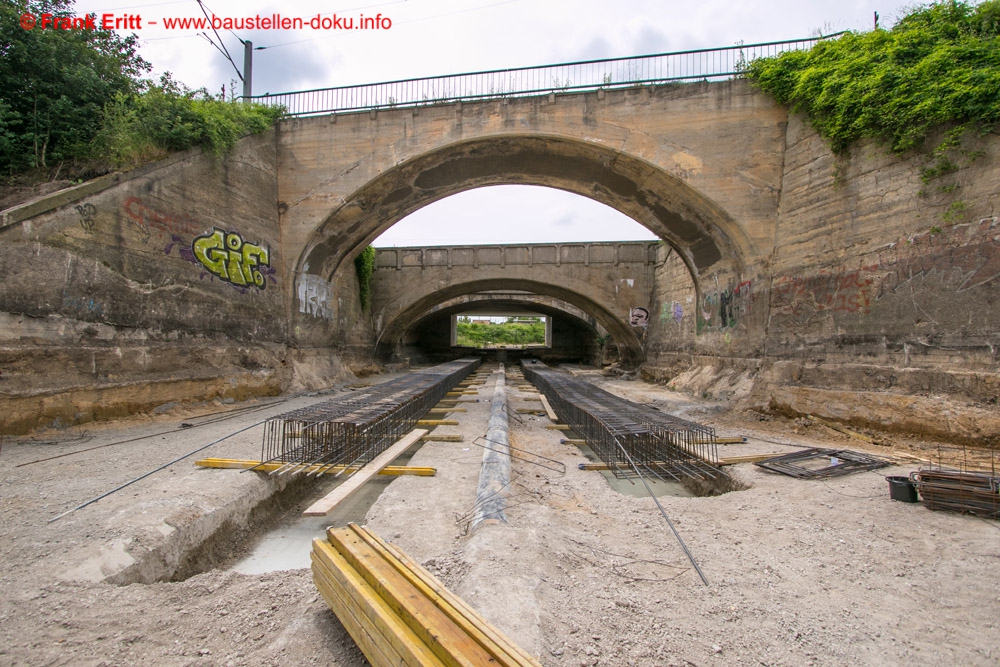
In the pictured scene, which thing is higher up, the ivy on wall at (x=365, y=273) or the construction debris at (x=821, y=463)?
the ivy on wall at (x=365, y=273)

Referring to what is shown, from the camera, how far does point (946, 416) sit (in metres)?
5.69

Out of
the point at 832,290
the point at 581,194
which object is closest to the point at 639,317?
the point at 581,194

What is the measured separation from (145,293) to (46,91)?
14.1 feet

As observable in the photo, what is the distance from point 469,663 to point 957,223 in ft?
26.3

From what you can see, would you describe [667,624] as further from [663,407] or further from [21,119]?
[21,119]

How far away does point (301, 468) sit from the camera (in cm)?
461

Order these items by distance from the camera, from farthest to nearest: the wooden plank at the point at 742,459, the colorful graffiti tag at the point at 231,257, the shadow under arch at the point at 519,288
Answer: the shadow under arch at the point at 519,288 → the colorful graffiti tag at the point at 231,257 → the wooden plank at the point at 742,459

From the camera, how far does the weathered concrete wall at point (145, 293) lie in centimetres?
598

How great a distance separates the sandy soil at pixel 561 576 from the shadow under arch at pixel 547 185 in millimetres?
6986

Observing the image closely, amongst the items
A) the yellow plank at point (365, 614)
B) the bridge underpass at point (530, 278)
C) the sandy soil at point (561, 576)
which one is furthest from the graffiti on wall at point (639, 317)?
the yellow plank at point (365, 614)

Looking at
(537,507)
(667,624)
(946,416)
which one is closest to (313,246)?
(537,507)

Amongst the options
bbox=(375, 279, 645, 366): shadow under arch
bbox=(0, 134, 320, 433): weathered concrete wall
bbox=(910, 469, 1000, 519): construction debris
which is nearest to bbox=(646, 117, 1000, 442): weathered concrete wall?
bbox=(910, 469, 1000, 519): construction debris

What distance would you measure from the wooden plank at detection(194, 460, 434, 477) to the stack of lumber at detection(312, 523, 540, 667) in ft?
7.38

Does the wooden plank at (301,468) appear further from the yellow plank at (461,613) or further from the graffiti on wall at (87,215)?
the graffiti on wall at (87,215)
